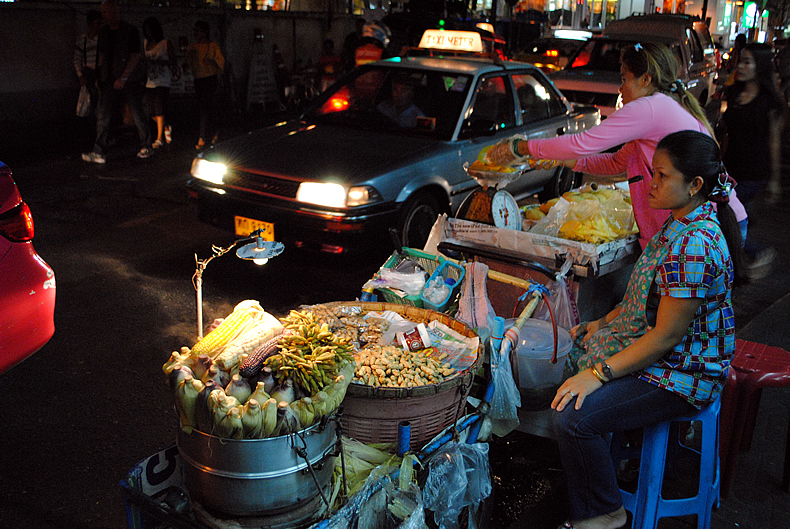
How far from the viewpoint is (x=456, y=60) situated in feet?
22.8

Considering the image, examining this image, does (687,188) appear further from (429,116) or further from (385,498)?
(429,116)

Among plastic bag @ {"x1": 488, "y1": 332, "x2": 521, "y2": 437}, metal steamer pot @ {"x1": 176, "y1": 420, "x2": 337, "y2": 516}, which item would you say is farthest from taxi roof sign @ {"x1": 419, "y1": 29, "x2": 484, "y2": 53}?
metal steamer pot @ {"x1": 176, "y1": 420, "x2": 337, "y2": 516}

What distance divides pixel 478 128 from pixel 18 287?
4.15m

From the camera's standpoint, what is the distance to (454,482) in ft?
8.14

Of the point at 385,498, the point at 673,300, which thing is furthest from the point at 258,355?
the point at 673,300

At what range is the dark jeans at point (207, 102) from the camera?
10586 millimetres

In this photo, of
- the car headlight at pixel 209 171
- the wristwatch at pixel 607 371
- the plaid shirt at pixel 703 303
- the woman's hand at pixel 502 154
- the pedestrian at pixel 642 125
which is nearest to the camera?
the plaid shirt at pixel 703 303

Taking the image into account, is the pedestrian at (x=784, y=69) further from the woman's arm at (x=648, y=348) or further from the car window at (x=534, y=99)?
the woman's arm at (x=648, y=348)

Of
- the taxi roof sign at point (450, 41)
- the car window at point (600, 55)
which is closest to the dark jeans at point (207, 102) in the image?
the taxi roof sign at point (450, 41)

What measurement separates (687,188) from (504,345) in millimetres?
973

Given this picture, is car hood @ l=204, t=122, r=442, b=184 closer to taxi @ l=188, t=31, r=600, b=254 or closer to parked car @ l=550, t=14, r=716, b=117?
taxi @ l=188, t=31, r=600, b=254

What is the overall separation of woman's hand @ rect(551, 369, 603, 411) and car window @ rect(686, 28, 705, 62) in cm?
1396

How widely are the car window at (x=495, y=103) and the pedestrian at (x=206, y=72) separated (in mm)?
5368

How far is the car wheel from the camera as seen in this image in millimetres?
5750
